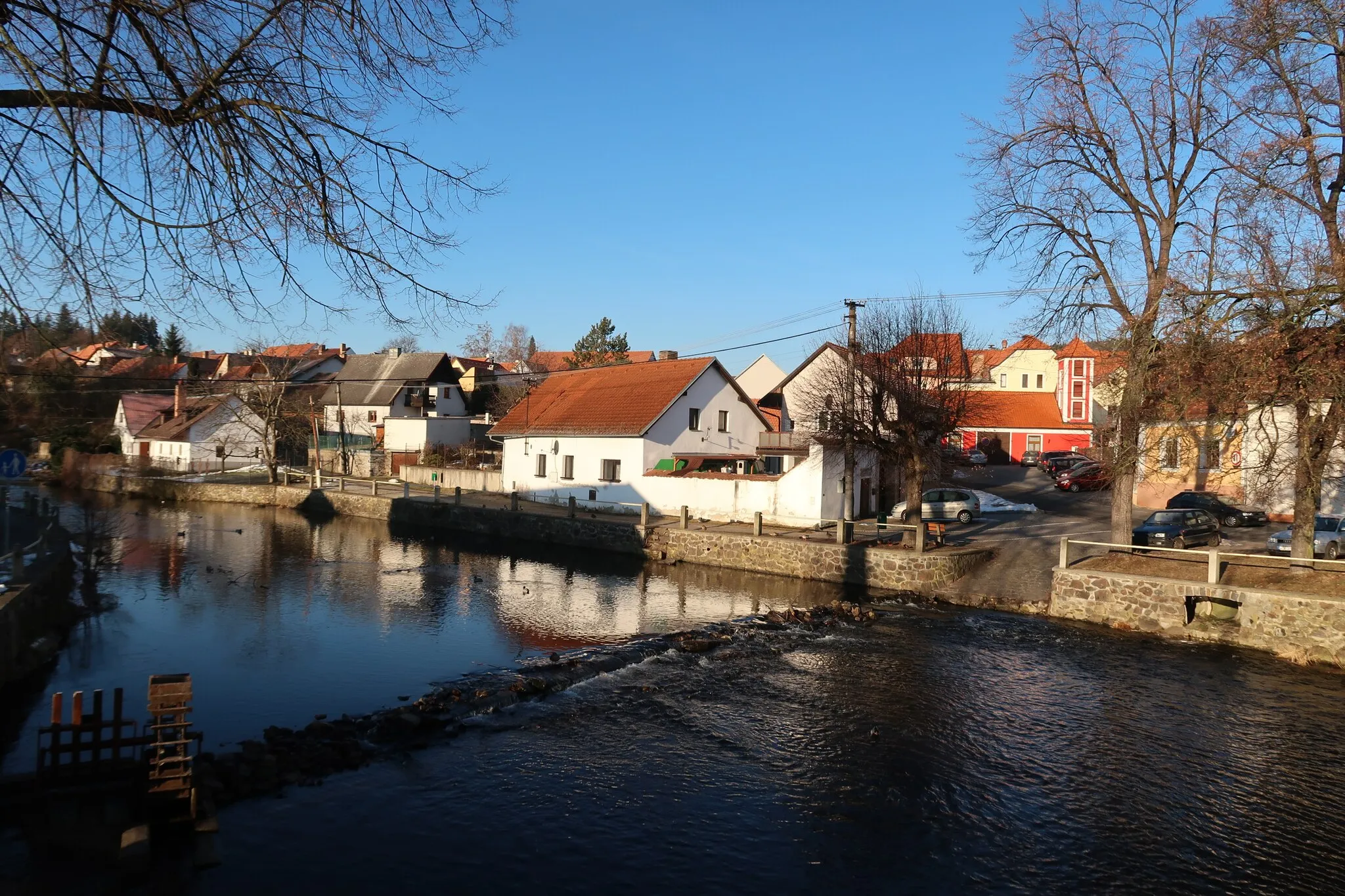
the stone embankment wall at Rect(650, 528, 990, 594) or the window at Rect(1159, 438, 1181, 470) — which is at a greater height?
the window at Rect(1159, 438, 1181, 470)

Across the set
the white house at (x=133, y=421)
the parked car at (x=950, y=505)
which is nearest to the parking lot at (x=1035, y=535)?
the parked car at (x=950, y=505)

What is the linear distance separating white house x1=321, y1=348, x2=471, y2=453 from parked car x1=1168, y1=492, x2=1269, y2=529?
41058mm

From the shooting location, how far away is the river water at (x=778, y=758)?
8.64 m

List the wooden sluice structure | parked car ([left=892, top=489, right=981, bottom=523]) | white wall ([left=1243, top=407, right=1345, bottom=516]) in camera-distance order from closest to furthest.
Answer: the wooden sluice structure < white wall ([left=1243, top=407, right=1345, bottom=516]) < parked car ([left=892, top=489, right=981, bottom=523])

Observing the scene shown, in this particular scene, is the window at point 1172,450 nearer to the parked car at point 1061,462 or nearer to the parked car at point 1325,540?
the parked car at point 1325,540

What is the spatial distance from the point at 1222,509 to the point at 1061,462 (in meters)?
19.7

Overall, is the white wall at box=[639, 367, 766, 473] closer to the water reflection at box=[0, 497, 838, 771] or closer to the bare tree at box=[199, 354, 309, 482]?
the water reflection at box=[0, 497, 838, 771]

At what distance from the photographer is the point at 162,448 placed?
5684cm

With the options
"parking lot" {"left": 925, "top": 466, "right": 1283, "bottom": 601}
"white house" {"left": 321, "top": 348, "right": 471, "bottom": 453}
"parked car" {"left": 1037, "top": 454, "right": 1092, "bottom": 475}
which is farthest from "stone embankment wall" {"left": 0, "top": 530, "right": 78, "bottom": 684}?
"parked car" {"left": 1037, "top": 454, "right": 1092, "bottom": 475}

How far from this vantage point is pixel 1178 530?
24.4 metres

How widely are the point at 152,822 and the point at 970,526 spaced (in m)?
26.4

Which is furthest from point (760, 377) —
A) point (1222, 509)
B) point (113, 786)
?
point (113, 786)

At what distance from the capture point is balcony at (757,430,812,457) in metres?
36.0

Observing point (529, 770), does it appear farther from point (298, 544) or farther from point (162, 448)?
point (162, 448)
